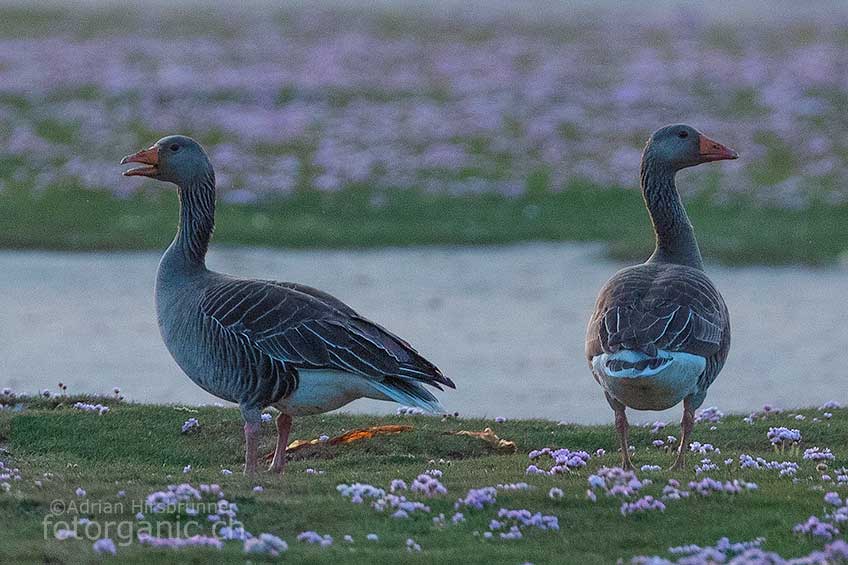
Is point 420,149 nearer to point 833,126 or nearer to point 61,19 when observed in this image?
point 833,126

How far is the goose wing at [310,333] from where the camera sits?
9.33m

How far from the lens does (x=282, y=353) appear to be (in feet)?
30.9

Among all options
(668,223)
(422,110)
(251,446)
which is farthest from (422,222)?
(251,446)

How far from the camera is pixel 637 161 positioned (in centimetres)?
2686

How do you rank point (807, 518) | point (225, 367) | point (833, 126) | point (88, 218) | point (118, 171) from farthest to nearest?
point (833, 126), point (118, 171), point (88, 218), point (225, 367), point (807, 518)

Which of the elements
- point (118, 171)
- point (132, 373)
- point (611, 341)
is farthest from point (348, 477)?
point (118, 171)

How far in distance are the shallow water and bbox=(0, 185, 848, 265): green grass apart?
1.28ft

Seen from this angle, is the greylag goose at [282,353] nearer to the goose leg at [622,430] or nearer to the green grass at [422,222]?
the goose leg at [622,430]

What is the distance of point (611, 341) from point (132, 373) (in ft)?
26.3

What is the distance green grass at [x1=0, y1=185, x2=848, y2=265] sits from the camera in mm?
22656

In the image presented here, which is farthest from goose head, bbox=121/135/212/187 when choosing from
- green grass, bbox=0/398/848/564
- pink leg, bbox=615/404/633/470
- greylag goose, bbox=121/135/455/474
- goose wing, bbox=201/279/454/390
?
pink leg, bbox=615/404/633/470

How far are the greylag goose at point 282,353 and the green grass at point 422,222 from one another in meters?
12.4

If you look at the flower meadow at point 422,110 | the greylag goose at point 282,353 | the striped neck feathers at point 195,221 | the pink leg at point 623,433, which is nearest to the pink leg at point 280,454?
the greylag goose at point 282,353

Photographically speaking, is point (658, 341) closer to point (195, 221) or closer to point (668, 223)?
point (668, 223)
